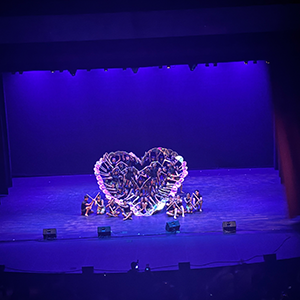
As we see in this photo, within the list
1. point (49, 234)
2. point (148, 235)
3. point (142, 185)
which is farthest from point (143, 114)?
point (49, 234)

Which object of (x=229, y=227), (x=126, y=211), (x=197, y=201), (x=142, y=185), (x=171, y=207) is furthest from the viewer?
(x=142, y=185)

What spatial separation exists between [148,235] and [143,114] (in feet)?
21.2

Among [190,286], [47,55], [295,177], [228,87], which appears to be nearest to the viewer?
[190,286]

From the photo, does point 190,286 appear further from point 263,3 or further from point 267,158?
point 267,158

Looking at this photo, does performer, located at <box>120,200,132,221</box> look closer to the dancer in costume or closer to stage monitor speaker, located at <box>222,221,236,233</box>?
the dancer in costume

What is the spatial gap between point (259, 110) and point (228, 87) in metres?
1.13

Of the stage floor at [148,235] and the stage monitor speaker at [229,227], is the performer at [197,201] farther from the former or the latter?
the stage monitor speaker at [229,227]

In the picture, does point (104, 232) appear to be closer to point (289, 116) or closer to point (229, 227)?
point (229, 227)

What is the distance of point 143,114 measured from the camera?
43.9 ft

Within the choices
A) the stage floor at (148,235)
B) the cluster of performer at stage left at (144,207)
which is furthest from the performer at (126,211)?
the stage floor at (148,235)

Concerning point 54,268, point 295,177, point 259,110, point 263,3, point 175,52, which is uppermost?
point 263,3

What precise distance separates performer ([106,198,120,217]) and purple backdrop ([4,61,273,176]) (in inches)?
178

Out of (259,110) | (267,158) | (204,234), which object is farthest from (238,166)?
(204,234)

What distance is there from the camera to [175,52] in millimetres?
7227
